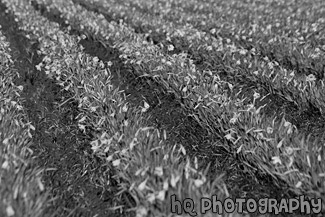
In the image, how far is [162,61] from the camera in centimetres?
773

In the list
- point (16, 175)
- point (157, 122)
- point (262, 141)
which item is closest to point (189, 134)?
point (157, 122)

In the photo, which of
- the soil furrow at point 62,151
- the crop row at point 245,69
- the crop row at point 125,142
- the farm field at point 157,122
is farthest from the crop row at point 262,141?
the soil furrow at point 62,151

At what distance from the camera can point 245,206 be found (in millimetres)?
4504

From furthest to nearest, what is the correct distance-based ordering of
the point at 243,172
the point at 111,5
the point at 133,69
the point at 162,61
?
1. the point at 111,5
2. the point at 133,69
3. the point at 162,61
4. the point at 243,172

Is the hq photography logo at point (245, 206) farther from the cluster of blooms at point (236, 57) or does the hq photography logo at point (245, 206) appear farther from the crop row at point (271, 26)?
the crop row at point (271, 26)

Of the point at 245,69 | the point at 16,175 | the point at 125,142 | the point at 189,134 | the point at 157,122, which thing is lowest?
the point at 157,122

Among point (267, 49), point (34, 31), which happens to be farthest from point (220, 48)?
point (34, 31)

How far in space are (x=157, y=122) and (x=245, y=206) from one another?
7.94 ft

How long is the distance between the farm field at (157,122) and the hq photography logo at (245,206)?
22 mm

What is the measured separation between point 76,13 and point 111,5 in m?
2.37

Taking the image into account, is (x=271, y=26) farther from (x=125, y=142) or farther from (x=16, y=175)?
(x=16, y=175)

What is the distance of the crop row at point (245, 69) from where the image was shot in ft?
22.2

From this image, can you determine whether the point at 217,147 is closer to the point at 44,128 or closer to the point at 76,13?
the point at 44,128

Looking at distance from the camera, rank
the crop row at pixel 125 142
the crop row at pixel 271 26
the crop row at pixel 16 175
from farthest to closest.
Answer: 1. the crop row at pixel 271 26
2. the crop row at pixel 125 142
3. the crop row at pixel 16 175
